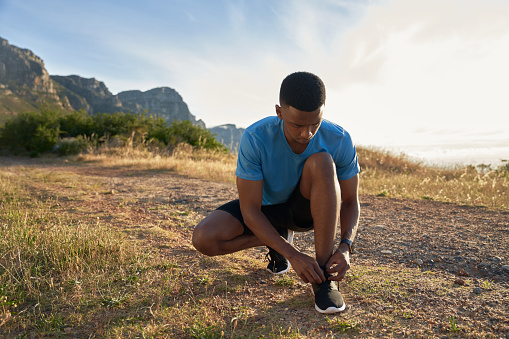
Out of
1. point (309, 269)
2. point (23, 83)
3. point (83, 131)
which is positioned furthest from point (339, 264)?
point (23, 83)

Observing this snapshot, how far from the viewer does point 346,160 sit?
7.84ft

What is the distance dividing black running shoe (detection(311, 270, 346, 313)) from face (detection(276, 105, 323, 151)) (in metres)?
0.91

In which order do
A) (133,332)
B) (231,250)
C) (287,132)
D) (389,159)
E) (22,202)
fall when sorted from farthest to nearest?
(389,159), (22,202), (231,250), (287,132), (133,332)

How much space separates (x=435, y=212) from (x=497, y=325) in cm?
363

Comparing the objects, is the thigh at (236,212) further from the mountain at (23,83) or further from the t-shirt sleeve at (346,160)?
the mountain at (23,83)

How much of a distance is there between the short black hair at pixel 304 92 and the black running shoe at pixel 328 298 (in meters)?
1.09

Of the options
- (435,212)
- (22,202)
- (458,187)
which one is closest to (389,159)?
(458,187)

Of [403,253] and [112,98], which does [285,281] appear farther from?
[112,98]

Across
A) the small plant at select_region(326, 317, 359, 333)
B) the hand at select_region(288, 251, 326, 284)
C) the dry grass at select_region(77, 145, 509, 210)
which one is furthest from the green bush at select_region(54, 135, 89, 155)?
the small plant at select_region(326, 317, 359, 333)

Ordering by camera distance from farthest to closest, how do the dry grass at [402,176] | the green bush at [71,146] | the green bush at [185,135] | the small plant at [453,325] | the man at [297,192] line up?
the green bush at [185,135] < the green bush at [71,146] < the dry grass at [402,176] < the man at [297,192] < the small plant at [453,325]

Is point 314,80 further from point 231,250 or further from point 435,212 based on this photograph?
point 435,212

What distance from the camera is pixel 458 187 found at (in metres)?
7.09

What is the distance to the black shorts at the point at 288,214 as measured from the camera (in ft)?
8.17

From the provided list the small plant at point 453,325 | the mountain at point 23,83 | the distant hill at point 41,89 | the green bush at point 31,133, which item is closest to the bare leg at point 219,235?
the small plant at point 453,325
